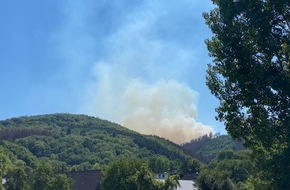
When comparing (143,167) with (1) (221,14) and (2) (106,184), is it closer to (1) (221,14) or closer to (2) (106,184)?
(2) (106,184)

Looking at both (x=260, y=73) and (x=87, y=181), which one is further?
(x=87, y=181)

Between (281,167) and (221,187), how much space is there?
187ft

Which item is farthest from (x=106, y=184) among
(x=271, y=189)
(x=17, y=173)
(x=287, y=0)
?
(x=287, y=0)

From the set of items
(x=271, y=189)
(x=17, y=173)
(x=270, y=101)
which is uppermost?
(x=17, y=173)

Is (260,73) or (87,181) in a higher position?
(87,181)

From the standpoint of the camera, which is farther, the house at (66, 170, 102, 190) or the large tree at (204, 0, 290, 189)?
the house at (66, 170, 102, 190)

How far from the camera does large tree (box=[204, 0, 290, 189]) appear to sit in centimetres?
2280

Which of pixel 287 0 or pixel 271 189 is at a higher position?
pixel 287 0

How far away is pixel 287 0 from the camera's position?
22625 millimetres

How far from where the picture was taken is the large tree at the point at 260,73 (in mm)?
22797

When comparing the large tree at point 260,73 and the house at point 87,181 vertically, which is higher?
the house at point 87,181

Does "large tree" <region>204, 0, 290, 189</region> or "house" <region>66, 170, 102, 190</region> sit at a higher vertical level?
"house" <region>66, 170, 102, 190</region>

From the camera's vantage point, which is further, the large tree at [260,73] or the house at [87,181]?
the house at [87,181]

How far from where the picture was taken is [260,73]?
22938 mm
